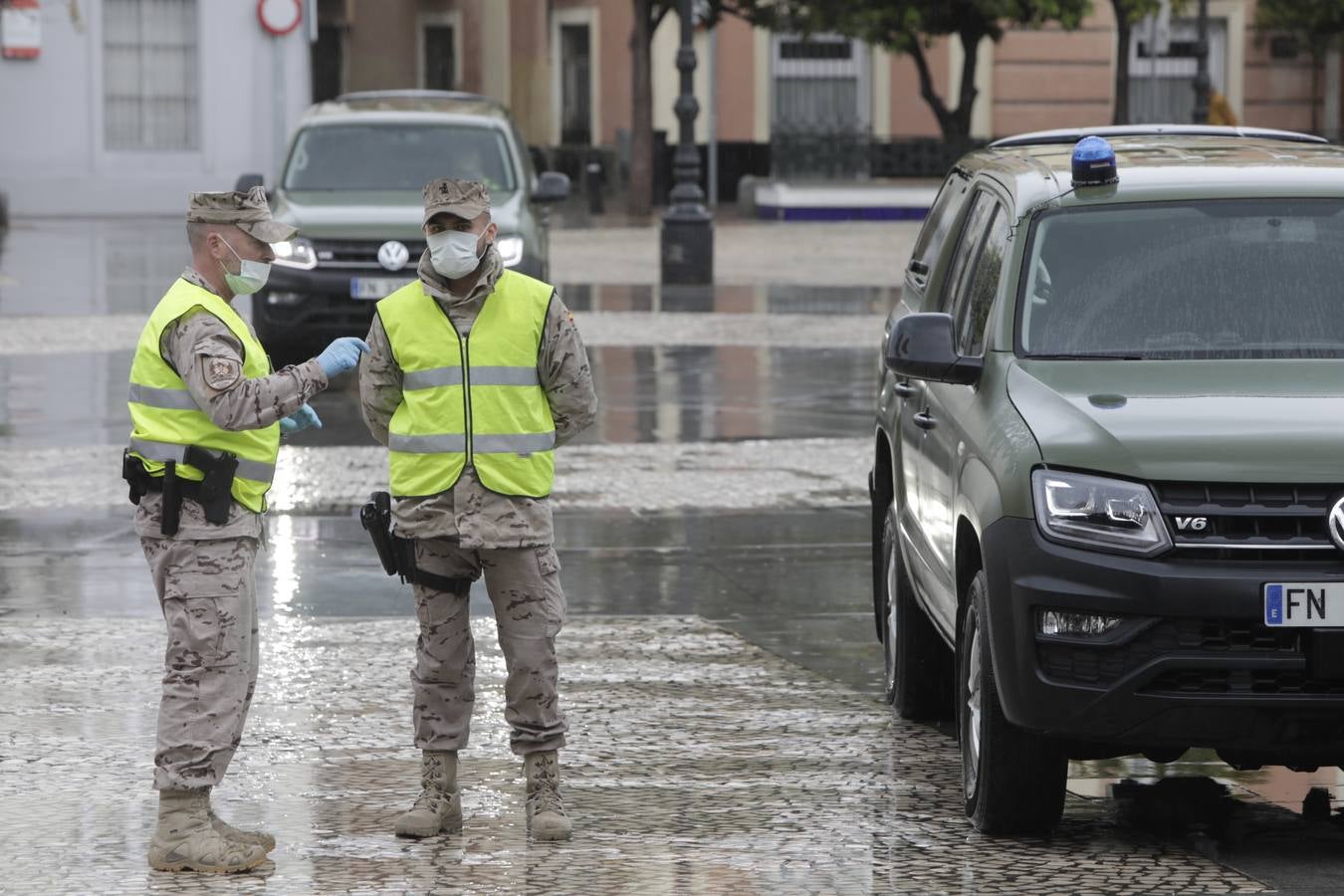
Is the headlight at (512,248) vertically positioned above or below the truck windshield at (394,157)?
below

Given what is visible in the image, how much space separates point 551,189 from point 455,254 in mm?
12285

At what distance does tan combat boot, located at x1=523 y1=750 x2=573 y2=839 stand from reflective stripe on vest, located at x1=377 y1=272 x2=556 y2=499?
67 centimetres

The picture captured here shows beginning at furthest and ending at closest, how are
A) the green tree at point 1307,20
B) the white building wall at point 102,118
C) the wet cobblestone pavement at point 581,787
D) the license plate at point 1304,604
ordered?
the green tree at point 1307,20
the white building wall at point 102,118
the wet cobblestone pavement at point 581,787
the license plate at point 1304,604

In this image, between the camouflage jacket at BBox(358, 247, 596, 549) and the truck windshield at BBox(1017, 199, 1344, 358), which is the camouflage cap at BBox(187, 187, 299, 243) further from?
the truck windshield at BBox(1017, 199, 1344, 358)

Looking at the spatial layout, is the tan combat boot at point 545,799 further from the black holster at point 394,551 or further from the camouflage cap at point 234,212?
the camouflage cap at point 234,212

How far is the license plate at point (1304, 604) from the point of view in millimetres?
5598

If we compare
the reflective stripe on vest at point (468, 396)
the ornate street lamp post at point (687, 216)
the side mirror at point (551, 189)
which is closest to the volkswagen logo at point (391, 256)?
the side mirror at point (551, 189)

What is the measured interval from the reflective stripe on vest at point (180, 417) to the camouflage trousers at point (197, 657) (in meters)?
0.17

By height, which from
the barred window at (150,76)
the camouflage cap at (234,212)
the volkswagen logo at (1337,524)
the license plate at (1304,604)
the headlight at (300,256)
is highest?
the barred window at (150,76)

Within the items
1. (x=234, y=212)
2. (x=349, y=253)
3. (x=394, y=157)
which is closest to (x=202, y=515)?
(x=234, y=212)

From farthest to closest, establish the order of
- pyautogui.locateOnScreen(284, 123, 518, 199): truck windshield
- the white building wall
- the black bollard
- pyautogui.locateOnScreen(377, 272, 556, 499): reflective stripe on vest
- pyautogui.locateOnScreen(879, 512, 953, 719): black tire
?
the black bollard < the white building wall < pyautogui.locateOnScreen(284, 123, 518, 199): truck windshield < pyautogui.locateOnScreen(879, 512, 953, 719): black tire < pyautogui.locateOnScreen(377, 272, 556, 499): reflective stripe on vest

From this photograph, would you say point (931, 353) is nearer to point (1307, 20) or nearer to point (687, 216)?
point (687, 216)

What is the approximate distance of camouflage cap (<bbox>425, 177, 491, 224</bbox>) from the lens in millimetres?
6066

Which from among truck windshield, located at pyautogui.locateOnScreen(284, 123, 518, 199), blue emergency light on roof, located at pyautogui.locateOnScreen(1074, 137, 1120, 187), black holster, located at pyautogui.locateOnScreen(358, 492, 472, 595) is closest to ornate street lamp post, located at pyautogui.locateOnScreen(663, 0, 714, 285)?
truck windshield, located at pyautogui.locateOnScreen(284, 123, 518, 199)
